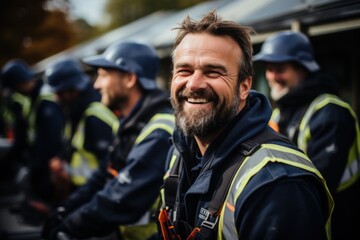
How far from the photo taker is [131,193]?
8.61 ft

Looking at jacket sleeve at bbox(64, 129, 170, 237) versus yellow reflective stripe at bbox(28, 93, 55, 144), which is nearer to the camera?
jacket sleeve at bbox(64, 129, 170, 237)

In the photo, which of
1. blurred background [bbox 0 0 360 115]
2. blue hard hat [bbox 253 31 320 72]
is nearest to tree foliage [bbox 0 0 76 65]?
blurred background [bbox 0 0 360 115]

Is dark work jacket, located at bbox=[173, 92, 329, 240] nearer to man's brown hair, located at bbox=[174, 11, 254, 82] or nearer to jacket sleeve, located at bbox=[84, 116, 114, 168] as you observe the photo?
man's brown hair, located at bbox=[174, 11, 254, 82]

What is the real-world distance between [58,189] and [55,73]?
1.58 m

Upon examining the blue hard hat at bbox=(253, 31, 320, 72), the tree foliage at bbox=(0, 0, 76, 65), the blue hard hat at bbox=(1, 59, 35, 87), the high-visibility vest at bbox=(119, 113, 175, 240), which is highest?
the tree foliage at bbox=(0, 0, 76, 65)

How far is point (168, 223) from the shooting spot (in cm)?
193

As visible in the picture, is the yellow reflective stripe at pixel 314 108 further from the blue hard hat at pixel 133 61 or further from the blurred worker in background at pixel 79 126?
the blurred worker in background at pixel 79 126

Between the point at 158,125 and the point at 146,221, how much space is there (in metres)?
0.75

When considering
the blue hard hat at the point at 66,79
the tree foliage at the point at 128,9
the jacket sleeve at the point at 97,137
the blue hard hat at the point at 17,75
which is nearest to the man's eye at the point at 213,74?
the jacket sleeve at the point at 97,137

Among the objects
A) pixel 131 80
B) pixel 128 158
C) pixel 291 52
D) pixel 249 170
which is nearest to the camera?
pixel 249 170

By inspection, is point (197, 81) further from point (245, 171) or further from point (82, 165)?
point (82, 165)

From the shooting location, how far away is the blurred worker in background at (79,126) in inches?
156

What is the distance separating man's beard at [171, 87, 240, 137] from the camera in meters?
1.80

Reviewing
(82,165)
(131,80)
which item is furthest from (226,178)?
(82,165)
